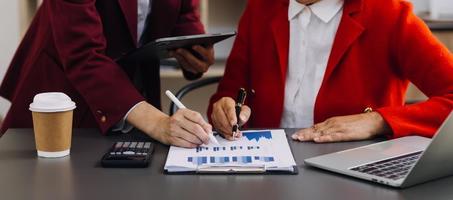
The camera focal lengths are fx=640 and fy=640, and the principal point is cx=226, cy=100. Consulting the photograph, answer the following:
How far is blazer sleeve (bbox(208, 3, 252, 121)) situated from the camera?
71.0 inches

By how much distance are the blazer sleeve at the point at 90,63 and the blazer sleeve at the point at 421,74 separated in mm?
585

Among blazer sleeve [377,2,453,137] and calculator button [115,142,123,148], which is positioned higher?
blazer sleeve [377,2,453,137]

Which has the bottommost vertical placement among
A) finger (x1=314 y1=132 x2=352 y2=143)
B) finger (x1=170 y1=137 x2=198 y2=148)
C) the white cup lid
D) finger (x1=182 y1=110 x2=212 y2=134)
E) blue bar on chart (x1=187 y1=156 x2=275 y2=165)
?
finger (x1=170 y1=137 x2=198 y2=148)

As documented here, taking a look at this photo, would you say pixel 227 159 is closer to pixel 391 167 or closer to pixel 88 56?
pixel 391 167

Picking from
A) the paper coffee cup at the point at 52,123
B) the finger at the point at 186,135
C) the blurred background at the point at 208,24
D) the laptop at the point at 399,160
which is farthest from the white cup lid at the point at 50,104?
the blurred background at the point at 208,24

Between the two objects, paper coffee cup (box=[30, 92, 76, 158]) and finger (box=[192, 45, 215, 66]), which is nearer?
paper coffee cup (box=[30, 92, 76, 158])

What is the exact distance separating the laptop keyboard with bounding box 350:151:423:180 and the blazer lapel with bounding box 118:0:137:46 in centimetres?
78

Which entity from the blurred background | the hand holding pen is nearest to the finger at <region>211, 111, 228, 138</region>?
the hand holding pen

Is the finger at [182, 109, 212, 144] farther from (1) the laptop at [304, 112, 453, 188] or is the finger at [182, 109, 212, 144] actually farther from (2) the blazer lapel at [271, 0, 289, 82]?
(2) the blazer lapel at [271, 0, 289, 82]

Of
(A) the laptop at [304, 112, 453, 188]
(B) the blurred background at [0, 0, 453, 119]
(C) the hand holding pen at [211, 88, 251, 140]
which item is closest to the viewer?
(A) the laptop at [304, 112, 453, 188]

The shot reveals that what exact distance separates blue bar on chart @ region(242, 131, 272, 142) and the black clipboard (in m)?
0.27

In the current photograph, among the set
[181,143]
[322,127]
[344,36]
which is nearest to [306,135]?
[322,127]

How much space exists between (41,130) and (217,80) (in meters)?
0.95

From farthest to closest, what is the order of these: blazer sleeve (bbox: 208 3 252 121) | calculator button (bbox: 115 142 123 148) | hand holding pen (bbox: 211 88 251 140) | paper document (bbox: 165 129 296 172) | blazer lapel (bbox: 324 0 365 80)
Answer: blazer sleeve (bbox: 208 3 252 121)
blazer lapel (bbox: 324 0 365 80)
hand holding pen (bbox: 211 88 251 140)
calculator button (bbox: 115 142 123 148)
paper document (bbox: 165 129 296 172)
